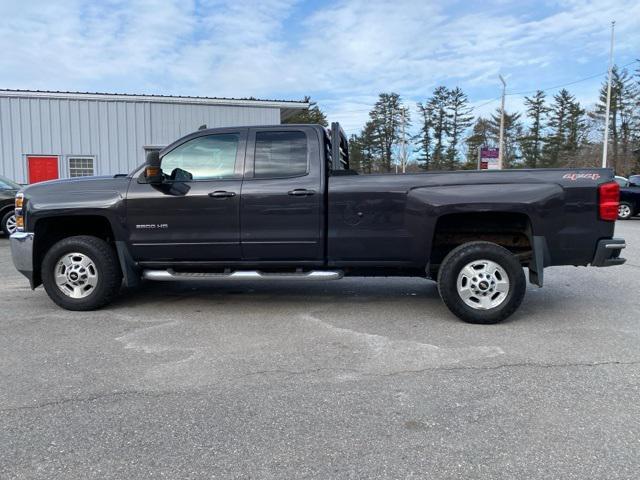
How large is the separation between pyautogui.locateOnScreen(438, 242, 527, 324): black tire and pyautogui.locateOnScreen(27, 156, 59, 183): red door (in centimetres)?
1605

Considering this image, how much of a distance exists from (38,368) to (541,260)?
14.4 ft

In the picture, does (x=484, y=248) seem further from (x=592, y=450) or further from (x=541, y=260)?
(x=592, y=450)

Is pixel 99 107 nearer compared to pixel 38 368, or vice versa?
pixel 38 368

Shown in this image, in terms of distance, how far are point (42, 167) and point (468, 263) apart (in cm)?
1647

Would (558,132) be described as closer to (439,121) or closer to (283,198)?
(439,121)

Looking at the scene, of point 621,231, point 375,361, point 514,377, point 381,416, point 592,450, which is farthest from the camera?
point 621,231

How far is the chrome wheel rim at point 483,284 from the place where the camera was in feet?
15.7

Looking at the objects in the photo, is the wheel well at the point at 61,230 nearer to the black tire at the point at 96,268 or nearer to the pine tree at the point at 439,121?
the black tire at the point at 96,268

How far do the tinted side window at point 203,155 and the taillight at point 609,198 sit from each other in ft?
11.6

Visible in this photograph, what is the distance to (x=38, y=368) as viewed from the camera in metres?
3.79

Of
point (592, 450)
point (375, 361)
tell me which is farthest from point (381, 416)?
point (592, 450)

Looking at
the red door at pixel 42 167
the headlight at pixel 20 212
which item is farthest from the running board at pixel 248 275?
the red door at pixel 42 167

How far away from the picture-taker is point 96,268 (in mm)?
5227

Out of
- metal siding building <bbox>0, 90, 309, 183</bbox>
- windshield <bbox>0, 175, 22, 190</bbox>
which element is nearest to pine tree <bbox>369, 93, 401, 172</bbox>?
metal siding building <bbox>0, 90, 309, 183</bbox>
